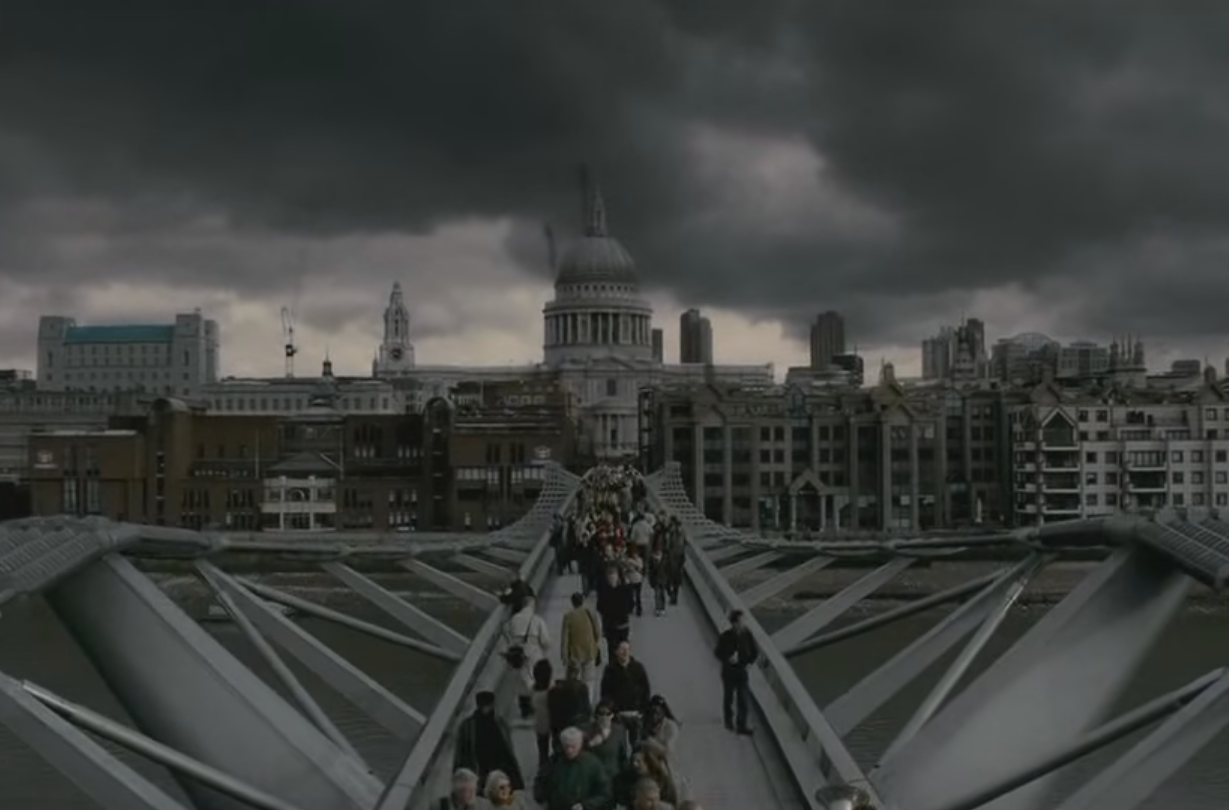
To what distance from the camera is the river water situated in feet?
41.0

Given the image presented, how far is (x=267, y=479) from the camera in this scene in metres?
49.1

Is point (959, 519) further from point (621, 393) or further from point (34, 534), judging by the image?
point (34, 534)

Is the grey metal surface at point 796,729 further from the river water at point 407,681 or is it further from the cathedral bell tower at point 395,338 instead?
the cathedral bell tower at point 395,338

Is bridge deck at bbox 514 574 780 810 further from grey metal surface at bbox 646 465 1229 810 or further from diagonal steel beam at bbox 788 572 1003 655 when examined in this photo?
diagonal steel beam at bbox 788 572 1003 655

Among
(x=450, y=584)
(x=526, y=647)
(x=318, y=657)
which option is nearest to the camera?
(x=318, y=657)

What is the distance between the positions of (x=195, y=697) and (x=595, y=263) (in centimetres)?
7919

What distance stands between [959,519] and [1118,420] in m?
5.19

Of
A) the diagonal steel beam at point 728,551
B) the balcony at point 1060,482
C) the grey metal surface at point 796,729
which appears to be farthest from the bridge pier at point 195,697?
the balcony at point 1060,482

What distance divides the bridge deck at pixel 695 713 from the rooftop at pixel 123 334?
98555 mm

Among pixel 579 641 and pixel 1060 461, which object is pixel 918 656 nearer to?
pixel 579 641

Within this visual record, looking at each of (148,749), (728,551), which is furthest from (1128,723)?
(728,551)

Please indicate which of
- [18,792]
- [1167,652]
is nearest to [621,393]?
[1167,652]

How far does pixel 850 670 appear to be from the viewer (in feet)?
Result: 61.2

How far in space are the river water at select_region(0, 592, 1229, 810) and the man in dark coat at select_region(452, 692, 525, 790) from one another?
345 centimetres
